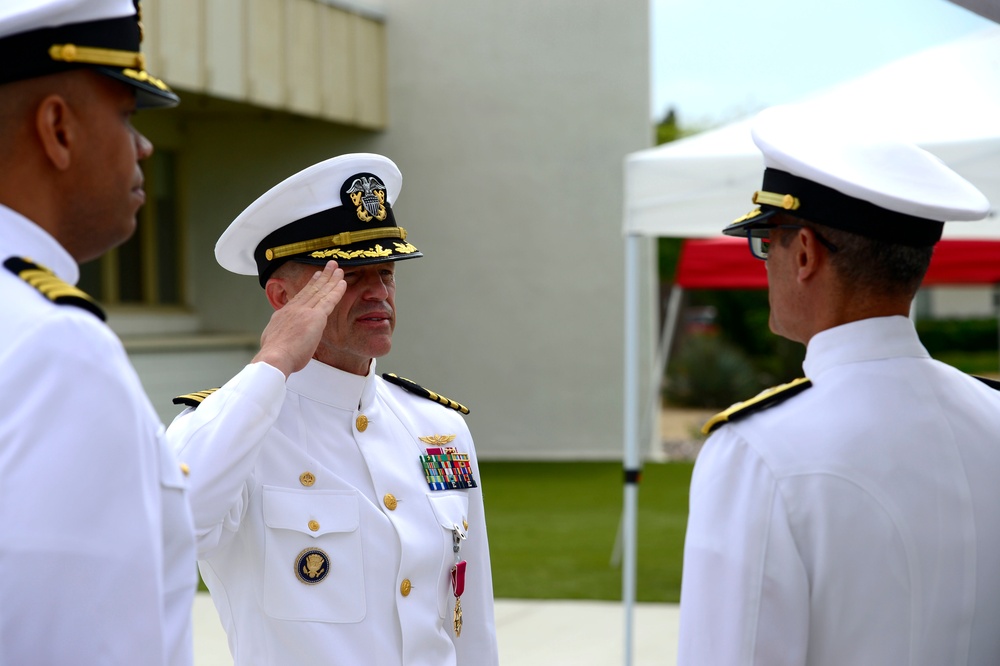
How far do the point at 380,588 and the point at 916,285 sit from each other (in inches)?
47.2

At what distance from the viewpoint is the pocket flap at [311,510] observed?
93.0 inches

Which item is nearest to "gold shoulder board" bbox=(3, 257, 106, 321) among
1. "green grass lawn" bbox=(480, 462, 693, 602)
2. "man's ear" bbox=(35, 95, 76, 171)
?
"man's ear" bbox=(35, 95, 76, 171)

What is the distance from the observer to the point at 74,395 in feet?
3.85

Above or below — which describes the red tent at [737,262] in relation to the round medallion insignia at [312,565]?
above

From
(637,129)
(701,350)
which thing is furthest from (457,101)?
(701,350)

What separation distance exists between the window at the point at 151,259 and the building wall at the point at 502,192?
0.36 metres

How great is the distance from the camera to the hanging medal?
2.56 meters

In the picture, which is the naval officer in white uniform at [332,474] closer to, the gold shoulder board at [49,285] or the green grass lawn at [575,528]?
the gold shoulder board at [49,285]

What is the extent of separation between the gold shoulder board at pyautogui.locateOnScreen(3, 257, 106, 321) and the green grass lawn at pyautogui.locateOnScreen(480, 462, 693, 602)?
6490 mm

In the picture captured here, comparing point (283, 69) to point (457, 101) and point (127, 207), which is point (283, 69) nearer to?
point (457, 101)

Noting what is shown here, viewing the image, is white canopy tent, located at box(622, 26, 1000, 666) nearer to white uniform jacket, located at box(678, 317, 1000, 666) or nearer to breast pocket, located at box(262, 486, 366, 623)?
breast pocket, located at box(262, 486, 366, 623)

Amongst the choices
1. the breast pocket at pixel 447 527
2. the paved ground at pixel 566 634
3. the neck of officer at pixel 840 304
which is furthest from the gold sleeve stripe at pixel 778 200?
the paved ground at pixel 566 634


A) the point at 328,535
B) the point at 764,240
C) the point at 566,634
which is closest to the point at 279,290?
the point at 328,535

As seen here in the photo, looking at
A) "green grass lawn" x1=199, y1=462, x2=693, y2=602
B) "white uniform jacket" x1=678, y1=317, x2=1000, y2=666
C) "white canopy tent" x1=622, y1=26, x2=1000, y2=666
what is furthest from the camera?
"green grass lawn" x1=199, y1=462, x2=693, y2=602
